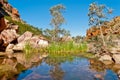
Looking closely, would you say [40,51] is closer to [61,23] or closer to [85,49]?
[85,49]

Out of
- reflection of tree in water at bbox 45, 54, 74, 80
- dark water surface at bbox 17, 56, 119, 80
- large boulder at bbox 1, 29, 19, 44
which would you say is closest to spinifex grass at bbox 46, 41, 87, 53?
reflection of tree in water at bbox 45, 54, 74, 80

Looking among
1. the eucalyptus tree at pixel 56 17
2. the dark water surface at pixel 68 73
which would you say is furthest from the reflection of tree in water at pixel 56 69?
the eucalyptus tree at pixel 56 17

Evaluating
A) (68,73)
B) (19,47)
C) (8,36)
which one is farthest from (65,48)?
(68,73)

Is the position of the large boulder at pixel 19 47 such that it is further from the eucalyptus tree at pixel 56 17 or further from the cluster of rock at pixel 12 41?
the eucalyptus tree at pixel 56 17

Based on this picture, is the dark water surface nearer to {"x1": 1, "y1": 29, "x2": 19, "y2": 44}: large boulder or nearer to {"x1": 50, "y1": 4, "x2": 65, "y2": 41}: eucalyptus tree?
{"x1": 1, "y1": 29, "x2": 19, "y2": 44}: large boulder

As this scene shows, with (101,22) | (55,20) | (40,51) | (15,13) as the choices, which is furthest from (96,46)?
(15,13)

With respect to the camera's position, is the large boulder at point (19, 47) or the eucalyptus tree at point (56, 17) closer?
the large boulder at point (19, 47)

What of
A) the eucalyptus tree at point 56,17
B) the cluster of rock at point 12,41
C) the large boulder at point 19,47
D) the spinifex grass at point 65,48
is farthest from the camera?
the eucalyptus tree at point 56,17

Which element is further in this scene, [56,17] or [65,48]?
[56,17]

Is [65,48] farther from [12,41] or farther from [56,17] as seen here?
[56,17]

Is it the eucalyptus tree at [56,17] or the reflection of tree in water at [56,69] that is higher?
the eucalyptus tree at [56,17]

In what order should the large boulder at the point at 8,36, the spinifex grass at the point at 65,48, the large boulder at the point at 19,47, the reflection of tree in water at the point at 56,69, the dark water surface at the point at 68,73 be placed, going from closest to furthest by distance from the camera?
the dark water surface at the point at 68,73 → the reflection of tree in water at the point at 56,69 → the spinifex grass at the point at 65,48 → the large boulder at the point at 19,47 → the large boulder at the point at 8,36

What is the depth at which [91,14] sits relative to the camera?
29.5 metres

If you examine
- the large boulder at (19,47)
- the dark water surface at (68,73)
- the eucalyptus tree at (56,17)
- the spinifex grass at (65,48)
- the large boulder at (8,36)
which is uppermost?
the eucalyptus tree at (56,17)
